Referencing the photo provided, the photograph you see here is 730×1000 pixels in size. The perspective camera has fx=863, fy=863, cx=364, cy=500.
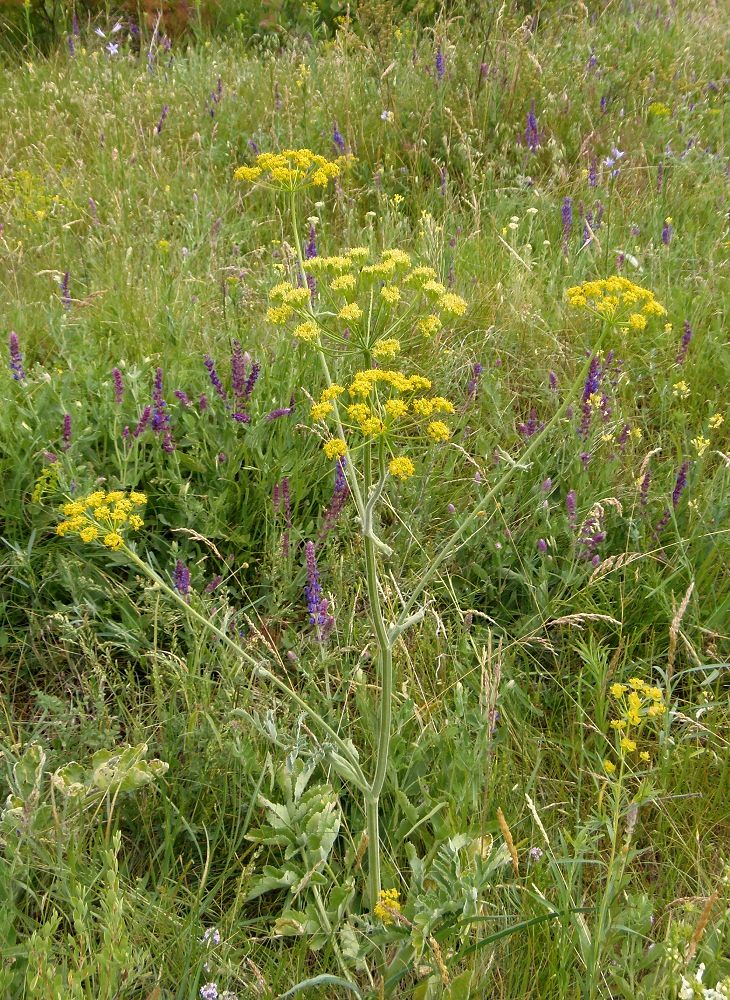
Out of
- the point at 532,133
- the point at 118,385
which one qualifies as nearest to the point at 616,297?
the point at 118,385

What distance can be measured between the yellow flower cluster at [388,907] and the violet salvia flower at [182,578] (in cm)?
79

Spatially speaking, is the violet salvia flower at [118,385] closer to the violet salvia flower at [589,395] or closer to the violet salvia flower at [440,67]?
the violet salvia flower at [589,395]

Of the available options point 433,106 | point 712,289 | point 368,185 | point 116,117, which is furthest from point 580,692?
point 116,117

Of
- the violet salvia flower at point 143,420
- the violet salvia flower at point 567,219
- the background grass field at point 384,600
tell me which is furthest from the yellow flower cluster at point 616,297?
the violet salvia flower at point 567,219

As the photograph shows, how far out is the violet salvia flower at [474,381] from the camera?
2.63m

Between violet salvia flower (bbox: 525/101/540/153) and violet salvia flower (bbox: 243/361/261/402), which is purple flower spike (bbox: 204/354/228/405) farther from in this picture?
violet salvia flower (bbox: 525/101/540/153)

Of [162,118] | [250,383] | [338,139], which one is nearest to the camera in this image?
[250,383]

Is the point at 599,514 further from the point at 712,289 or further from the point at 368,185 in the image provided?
the point at 368,185

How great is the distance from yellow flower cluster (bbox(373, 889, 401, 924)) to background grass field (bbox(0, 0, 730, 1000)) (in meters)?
0.05

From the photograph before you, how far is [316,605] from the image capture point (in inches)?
78.5

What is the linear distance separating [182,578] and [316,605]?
0.31m

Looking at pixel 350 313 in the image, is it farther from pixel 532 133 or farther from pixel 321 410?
pixel 532 133

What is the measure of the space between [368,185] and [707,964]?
144 inches

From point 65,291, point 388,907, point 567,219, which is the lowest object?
point 388,907
